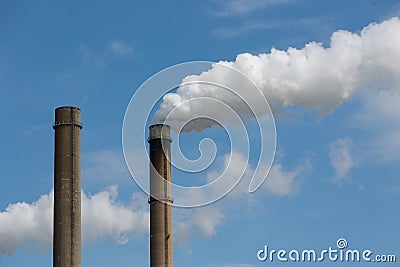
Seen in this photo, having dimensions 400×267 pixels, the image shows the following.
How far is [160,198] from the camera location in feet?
266

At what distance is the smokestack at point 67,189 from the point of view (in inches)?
2837

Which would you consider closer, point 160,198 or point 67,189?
point 67,189

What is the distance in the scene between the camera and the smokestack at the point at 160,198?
79812 millimetres

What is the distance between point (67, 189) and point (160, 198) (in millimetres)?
11000

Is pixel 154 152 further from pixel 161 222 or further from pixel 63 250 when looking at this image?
pixel 63 250

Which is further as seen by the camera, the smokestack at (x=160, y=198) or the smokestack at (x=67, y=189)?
the smokestack at (x=160, y=198)

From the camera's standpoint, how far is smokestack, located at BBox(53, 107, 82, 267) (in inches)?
2837

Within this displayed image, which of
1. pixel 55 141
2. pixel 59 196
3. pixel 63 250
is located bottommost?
pixel 63 250

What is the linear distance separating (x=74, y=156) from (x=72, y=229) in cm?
665

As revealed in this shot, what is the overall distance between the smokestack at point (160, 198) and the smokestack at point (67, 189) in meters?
9.26

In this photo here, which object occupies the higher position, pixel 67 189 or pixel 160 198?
pixel 160 198

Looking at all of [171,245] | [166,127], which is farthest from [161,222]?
[166,127]

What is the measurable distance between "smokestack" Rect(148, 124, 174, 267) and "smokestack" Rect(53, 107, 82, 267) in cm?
926

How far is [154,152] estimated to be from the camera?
82.4 metres
